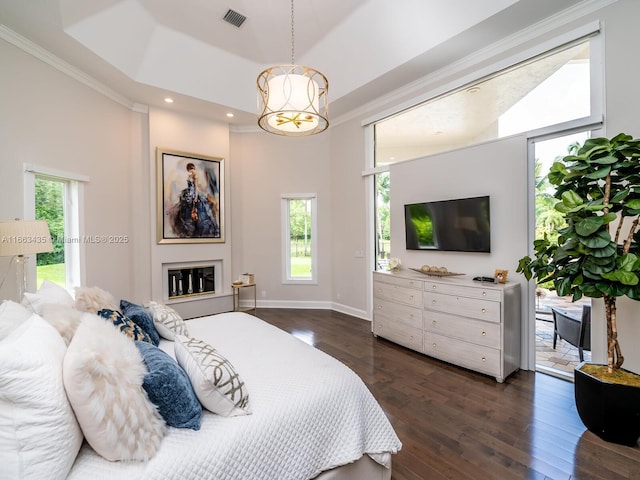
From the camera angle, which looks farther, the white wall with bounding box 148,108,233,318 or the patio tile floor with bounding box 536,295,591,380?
the white wall with bounding box 148,108,233,318

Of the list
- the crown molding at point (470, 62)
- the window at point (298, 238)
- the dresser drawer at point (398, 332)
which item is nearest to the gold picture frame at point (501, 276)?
the dresser drawer at point (398, 332)

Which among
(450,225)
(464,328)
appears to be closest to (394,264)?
(450,225)

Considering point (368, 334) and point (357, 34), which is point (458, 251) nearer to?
point (368, 334)

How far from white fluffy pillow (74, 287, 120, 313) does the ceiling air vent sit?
3587 millimetres

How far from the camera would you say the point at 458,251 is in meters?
3.59

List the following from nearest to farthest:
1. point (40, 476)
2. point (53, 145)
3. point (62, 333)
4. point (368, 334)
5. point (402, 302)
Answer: point (40, 476) < point (62, 333) < point (53, 145) < point (402, 302) < point (368, 334)

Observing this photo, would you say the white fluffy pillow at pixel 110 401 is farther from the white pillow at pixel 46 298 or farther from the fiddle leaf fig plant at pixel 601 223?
the fiddle leaf fig plant at pixel 601 223

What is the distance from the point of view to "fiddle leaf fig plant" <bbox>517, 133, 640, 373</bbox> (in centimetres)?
193

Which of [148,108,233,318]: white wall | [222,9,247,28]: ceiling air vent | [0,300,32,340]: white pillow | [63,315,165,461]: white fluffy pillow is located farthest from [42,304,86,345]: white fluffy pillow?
[222,9,247,28]: ceiling air vent

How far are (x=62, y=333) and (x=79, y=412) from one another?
1.79ft

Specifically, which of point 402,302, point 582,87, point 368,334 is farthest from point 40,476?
point 582,87

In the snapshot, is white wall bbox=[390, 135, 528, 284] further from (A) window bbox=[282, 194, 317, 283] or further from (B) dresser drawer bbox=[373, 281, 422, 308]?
(A) window bbox=[282, 194, 317, 283]

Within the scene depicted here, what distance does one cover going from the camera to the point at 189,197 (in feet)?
16.2

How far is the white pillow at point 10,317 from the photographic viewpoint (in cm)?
126
